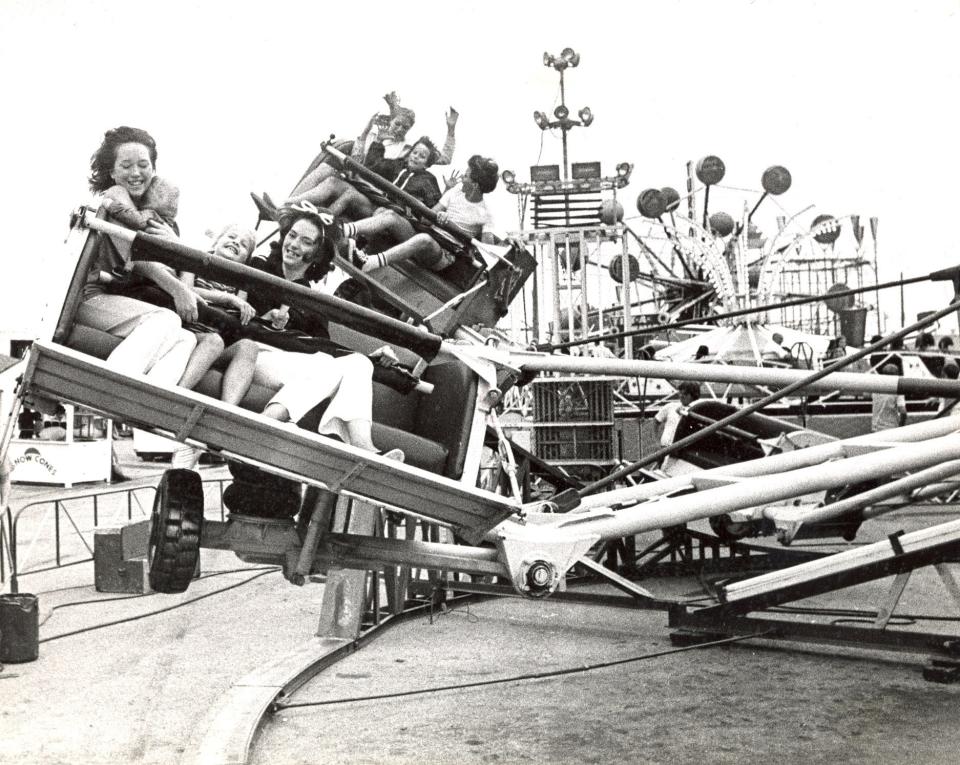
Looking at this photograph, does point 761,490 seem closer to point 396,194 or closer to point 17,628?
point 396,194

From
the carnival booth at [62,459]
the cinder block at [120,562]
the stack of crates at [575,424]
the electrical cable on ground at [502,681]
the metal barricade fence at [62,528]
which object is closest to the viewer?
the electrical cable on ground at [502,681]

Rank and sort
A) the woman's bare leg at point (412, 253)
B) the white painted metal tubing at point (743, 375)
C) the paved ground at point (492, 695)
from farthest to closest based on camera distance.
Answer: the woman's bare leg at point (412, 253)
the paved ground at point (492, 695)
the white painted metal tubing at point (743, 375)

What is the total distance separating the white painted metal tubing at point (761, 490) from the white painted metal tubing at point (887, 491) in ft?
1.26

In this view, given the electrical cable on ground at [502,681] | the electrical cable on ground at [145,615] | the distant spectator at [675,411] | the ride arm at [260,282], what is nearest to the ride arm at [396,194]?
the ride arm at [260,282]

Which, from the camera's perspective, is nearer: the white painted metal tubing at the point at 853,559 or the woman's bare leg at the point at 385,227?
the white painted metal tubing at the point at 853,559

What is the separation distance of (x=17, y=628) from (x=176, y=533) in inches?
124

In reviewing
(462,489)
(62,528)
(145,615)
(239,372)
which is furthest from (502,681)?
(62,528)

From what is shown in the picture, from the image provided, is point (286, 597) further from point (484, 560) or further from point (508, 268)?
point (484, 560)

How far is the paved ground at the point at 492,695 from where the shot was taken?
438cm

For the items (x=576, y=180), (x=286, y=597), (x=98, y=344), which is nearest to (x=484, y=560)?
(x=98, y=344)

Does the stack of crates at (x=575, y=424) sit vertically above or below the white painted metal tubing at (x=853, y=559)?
above

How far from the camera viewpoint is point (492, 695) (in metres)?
5.21

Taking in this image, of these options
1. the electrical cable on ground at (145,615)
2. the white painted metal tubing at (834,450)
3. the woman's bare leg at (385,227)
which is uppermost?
the woman's bare leg at (385,227)

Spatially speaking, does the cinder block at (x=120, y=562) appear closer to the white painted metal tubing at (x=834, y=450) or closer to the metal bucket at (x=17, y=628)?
the metal bucket at (x=17, y=628)
